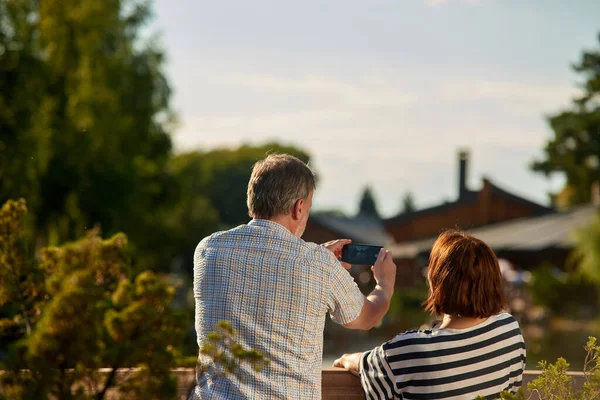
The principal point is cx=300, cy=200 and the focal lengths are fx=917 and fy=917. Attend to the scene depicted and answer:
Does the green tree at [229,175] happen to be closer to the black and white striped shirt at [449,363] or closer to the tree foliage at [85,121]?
the tree foliage at [85,121]

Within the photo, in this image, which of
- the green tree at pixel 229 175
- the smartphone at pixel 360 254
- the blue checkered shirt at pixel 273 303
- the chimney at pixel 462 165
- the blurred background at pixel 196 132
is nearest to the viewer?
the blue checkered shirt at pixel 273 303

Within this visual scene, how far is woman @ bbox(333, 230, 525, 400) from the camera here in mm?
2689

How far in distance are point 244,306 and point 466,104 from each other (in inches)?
2032

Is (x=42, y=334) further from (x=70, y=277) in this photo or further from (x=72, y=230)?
(x=72, y=230)

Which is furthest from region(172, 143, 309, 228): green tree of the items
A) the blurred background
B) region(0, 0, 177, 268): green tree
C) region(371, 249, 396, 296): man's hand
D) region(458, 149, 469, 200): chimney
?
region(371, 249, 396, 296): man's hand

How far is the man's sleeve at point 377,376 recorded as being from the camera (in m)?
2.73

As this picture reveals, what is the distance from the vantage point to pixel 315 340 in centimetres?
262

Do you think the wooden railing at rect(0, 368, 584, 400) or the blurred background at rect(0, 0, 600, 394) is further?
the blurred background at rect(0, 0, 600, 394)

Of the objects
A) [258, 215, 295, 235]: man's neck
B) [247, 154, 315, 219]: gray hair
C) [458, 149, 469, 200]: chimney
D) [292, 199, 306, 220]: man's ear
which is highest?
[458, 149, 469, 200]: chimney

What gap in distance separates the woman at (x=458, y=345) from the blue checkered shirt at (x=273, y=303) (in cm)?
21

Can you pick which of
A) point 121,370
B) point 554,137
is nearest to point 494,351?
point 121,370

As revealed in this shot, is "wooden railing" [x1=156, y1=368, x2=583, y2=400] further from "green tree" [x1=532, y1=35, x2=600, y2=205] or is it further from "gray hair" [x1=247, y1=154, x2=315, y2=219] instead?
"green tree" [x1=532, y1=35, x2=600, y2=205]

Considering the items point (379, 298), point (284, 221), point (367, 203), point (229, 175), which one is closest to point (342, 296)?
point (379, 298)

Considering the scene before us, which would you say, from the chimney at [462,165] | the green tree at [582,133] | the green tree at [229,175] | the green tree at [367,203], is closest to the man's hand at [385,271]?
the green tree at [582,133]
